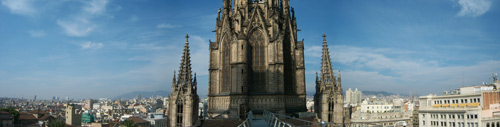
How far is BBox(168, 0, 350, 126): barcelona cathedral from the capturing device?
30844 mm

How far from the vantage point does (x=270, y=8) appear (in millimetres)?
33344

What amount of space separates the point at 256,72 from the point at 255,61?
0.98 metres

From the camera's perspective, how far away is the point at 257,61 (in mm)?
32625

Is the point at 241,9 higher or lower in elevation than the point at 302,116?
higher

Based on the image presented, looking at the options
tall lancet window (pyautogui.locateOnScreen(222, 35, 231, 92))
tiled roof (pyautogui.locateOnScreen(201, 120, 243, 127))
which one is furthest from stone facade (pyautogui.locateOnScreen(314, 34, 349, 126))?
tall lancet window (pyautogui.locateOnScreen(222, 35, 231, 92))

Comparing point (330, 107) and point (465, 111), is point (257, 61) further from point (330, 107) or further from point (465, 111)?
point (465, 111)

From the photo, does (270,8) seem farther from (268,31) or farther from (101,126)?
(101,126)

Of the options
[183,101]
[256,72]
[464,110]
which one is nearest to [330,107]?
[256,72]

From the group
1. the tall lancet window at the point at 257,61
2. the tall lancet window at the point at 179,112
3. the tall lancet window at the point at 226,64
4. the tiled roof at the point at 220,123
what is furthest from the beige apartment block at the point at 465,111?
the tall lancet window at the point at 179,112

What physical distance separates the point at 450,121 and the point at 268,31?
51917mm

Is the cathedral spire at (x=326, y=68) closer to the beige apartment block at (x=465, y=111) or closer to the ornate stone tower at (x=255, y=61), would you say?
the ornate stone tower at (x=255, y=61)

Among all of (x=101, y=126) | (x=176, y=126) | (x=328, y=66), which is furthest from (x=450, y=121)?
(x=101, y=126)

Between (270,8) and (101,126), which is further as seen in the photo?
(101,126)

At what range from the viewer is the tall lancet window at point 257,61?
106 ft
